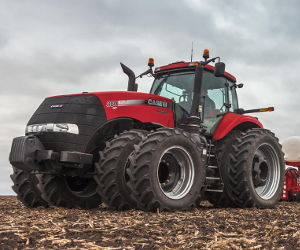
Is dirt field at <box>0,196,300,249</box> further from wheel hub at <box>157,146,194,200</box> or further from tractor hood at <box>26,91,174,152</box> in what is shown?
tractor hood at <box>26,91,174,152</box>

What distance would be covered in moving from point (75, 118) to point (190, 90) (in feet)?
8.18

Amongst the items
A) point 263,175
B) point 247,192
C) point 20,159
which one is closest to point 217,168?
point 247,192

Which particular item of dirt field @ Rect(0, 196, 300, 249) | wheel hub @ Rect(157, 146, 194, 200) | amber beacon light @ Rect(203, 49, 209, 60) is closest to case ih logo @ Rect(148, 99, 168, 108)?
wheel hub @ Rect(157, 146, 194, 200)

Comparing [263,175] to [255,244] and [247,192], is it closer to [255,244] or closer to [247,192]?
[247,192]

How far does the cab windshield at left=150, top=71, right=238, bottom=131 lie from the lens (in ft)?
26.9

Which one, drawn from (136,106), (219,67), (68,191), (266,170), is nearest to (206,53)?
(219,67)

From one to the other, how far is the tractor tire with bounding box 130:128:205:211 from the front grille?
93 centimetres

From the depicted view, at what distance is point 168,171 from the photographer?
6.73m

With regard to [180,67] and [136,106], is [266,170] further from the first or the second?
[136,106]

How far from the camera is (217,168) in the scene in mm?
7777

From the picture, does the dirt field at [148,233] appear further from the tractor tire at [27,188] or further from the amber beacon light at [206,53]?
the amber beacon light at [206,53]

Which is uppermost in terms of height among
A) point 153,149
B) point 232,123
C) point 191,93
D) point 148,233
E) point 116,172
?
point 191,93

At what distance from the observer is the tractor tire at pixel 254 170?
7910 mm

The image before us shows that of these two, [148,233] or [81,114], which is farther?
[81,114]
